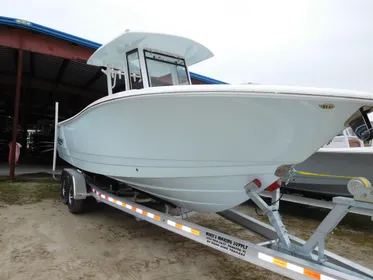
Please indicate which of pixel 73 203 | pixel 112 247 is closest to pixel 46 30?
pixel 73 203

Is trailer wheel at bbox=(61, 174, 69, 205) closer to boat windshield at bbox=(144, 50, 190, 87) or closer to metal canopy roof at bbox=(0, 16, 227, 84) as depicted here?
boat windshield at bbox=(144, 50, 190, 87)

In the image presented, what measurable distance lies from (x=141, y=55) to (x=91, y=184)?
88.7 inches

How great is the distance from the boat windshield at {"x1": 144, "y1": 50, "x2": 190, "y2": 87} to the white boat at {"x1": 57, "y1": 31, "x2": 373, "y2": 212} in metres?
0.01

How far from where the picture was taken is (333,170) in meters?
5.11

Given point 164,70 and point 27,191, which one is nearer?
point 164,70

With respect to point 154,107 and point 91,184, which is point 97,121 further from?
point 91,184

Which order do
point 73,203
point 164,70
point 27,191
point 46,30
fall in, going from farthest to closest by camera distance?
point 46,30, point 27,191, point 73,203, point 164,70

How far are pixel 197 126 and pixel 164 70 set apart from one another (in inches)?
59.8

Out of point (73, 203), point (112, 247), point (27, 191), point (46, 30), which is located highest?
point (46, 30)

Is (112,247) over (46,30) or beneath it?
beneath

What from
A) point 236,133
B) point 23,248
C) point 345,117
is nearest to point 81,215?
point 23,248

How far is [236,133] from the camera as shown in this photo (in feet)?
7.88

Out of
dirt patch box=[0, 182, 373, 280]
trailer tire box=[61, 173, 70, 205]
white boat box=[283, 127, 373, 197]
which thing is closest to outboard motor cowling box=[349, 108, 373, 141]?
dirt patch box=[0, 182, 373, 280]

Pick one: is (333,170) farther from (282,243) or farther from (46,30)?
(46,30)
